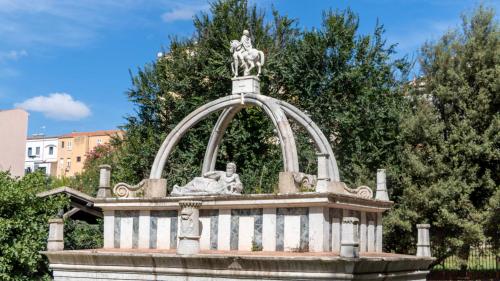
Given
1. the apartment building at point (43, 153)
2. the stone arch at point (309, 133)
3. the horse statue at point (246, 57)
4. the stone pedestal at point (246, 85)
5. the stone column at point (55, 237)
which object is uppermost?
the apartment building at point (43, 153)

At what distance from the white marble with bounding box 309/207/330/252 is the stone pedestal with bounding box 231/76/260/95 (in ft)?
13.2

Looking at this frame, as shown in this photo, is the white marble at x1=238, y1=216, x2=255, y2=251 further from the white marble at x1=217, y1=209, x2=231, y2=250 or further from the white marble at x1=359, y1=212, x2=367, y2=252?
the white marble at x1=359, y1=212, x2=367, y2=252

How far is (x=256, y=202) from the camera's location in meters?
15.4

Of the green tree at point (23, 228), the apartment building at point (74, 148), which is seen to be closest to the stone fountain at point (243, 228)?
the green tree at point (23, 228)

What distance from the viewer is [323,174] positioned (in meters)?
15.0

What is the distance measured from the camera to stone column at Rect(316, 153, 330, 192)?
48.9 feet

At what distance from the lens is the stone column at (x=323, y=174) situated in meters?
14.9

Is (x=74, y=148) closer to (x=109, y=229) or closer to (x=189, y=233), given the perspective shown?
(x=109, y=229)

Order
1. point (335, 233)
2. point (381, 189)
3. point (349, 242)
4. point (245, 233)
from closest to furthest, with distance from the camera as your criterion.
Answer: point (349, 242) < point (335, 233) < point (245, 233) < point (381, 189)

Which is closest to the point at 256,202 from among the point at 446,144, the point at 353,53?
the point at 446,144

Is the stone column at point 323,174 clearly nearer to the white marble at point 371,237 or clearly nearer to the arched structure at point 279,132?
the arched structure at point 279,132

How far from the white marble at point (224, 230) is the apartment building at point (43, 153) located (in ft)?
225

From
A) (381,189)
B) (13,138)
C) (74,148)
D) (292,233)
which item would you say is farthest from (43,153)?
(292,233)

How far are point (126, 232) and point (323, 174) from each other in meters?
5.47
